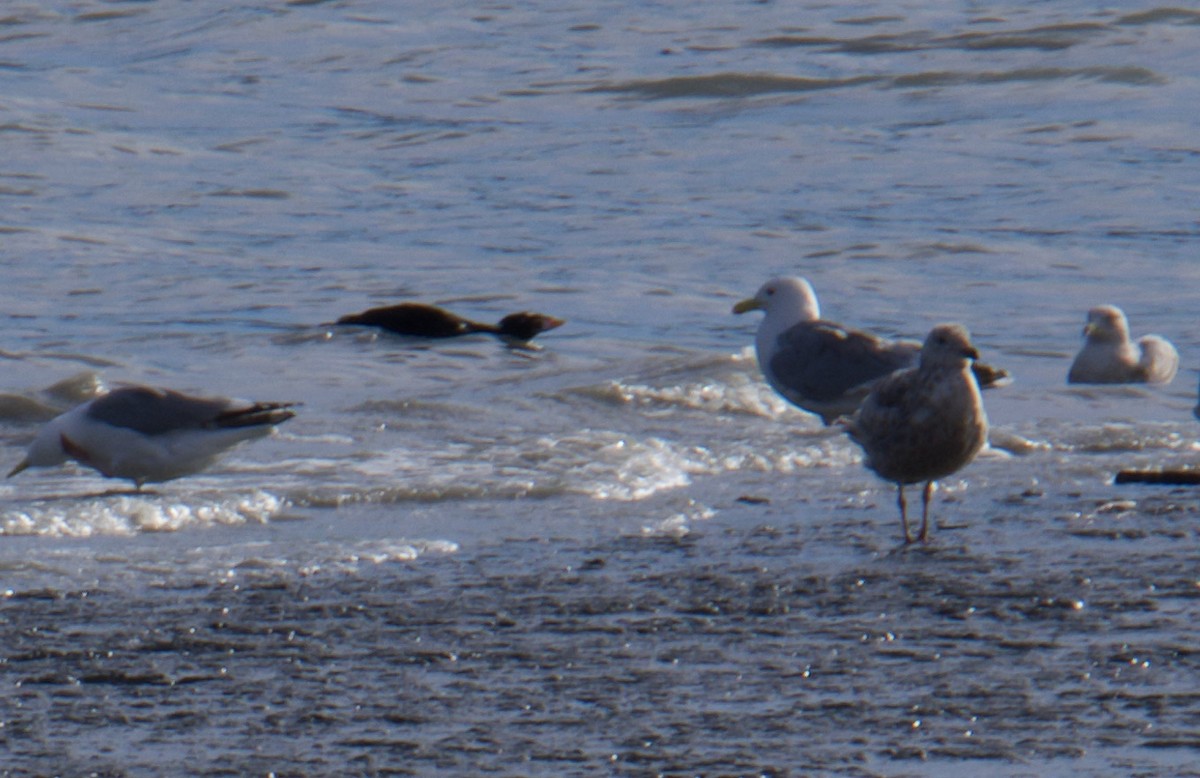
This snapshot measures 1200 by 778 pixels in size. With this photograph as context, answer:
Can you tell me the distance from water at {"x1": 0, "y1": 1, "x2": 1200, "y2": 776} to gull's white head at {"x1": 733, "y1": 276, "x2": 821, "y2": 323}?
1.38 feet

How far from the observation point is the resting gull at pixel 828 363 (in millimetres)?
9359

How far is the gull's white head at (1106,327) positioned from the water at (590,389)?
0.98ft

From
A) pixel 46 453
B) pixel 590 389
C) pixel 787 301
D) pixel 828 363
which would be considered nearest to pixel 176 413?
pixel 46 453

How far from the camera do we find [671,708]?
12.4 ft

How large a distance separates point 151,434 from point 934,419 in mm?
2987

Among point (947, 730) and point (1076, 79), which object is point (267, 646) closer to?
point (947, 730)

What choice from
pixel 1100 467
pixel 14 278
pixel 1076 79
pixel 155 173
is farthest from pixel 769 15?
pixel 1100 467

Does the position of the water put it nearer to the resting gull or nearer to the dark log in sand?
the dark log in sand

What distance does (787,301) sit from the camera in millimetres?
10719

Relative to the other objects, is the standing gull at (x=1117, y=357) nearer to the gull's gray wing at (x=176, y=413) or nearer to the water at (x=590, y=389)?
the water at (x=590, y=389)

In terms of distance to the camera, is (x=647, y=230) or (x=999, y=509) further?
(x=647, y=230)

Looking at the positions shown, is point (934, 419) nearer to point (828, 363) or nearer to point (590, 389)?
point (828, 363)

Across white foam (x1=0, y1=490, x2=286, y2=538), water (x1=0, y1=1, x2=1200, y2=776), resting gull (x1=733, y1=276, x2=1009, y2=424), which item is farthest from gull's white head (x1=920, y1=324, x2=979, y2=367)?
resting gull (x1=733, y1=276, x2=1009, y2=424)

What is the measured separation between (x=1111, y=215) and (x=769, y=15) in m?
11.4
